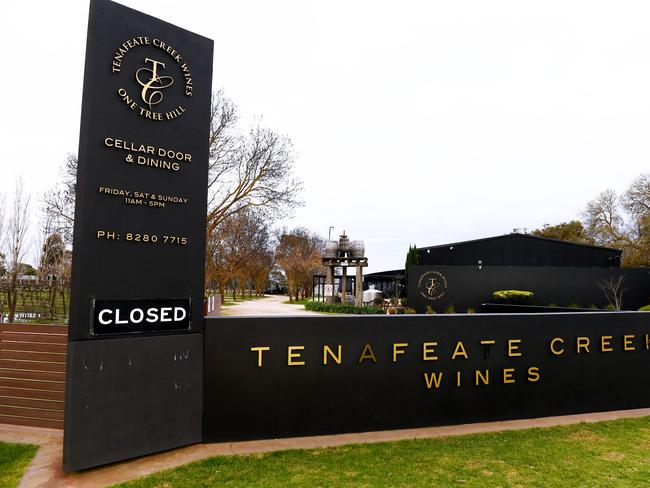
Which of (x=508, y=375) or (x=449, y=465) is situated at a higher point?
(x=508, y=375)

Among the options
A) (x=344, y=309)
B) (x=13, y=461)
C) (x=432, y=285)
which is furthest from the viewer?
(x=344, y=309)

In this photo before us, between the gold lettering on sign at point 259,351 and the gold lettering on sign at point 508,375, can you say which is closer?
the gold lettering on sign at point 259,351

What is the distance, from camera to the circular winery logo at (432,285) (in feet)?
70.7

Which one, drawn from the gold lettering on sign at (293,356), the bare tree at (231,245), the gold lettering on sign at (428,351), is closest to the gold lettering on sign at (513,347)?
the gold lettering on sign at (428,351)

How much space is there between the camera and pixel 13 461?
13.7 ft

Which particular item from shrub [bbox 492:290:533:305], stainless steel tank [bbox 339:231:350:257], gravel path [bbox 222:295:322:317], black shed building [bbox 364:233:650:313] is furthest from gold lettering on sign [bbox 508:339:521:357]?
stainless steel tank [bbox 339:231:350:257]

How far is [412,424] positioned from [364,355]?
1.15m

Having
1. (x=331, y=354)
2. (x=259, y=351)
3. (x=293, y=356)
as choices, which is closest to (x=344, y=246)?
(x=331, y=354)

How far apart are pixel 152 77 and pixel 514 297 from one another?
805 inches

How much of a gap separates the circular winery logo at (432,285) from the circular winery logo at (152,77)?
18518 mm

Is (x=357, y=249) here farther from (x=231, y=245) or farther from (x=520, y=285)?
(x=231, y=245)

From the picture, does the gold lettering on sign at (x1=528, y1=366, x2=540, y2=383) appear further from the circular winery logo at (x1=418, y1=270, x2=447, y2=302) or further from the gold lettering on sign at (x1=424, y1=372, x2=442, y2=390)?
the circular winery logo at (x1=418, y1=270, x2=447, y2=302)

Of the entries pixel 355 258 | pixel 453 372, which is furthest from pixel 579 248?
pixel 453 372

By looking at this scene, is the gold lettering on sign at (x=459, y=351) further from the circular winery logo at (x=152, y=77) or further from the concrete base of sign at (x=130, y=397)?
the circular winery logo at (x=152, y=77)
